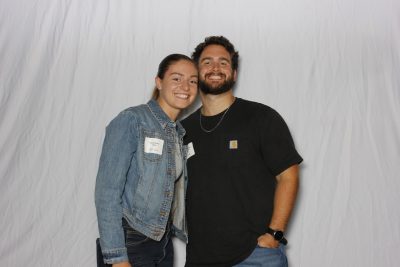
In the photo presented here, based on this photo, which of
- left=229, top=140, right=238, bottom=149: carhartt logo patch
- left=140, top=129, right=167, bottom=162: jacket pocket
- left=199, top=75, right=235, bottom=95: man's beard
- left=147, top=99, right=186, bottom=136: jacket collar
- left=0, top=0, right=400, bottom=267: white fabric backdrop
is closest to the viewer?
left=140, top=129, right=167, bottom=162: jacket pocket

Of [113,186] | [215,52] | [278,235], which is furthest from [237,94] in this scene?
[113,186]

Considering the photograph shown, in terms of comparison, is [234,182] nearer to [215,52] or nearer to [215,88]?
[215,88]

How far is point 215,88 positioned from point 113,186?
779 mm

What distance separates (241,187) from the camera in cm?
183

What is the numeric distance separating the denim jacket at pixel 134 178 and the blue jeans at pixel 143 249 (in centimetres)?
2

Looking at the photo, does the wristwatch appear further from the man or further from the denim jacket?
the denim jacket

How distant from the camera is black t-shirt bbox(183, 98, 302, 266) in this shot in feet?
5.86

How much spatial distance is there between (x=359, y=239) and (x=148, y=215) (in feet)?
5.12

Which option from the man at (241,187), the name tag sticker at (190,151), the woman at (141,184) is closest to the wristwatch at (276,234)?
the man at (241,187)

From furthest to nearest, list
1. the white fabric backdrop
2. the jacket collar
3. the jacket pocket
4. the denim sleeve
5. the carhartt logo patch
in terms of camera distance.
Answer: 1. the white fabric backdrop
2. the carhartt logo patch
3. the jacket collar
4. the jacket pocket
5. the denim sleeve

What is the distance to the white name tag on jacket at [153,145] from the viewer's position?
62.9 inches

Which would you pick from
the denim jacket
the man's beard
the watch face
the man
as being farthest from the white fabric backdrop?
the denim jacket

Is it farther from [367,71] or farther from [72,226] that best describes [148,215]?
[367,71]

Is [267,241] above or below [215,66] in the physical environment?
below
